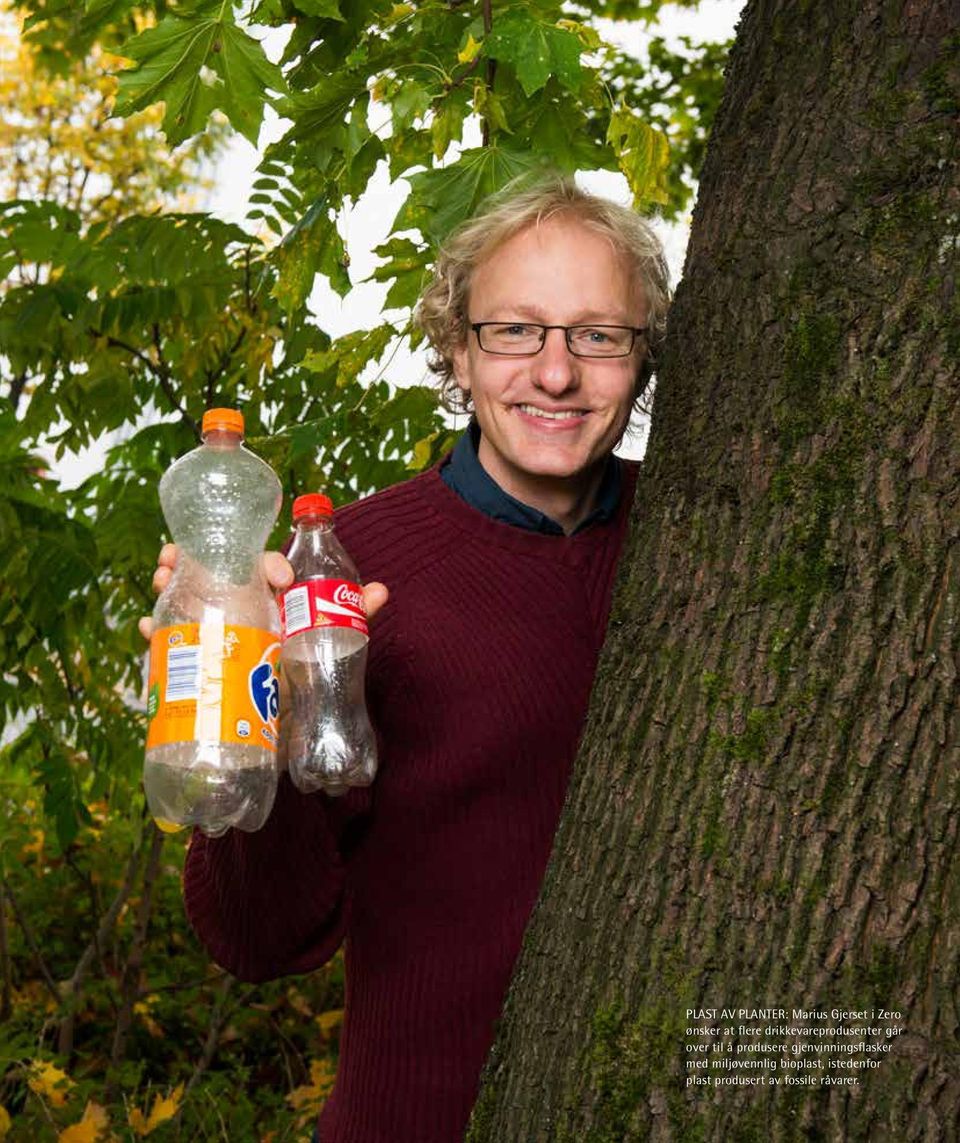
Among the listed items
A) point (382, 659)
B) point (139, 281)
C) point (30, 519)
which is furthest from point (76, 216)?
point (382, 659)

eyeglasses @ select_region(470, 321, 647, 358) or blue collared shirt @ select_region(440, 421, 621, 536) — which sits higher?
eyeglasses @ select_region(470, 321, 647, 358)

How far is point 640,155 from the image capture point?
3.04m

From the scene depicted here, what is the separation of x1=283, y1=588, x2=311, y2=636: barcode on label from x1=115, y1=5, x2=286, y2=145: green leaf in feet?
3.10

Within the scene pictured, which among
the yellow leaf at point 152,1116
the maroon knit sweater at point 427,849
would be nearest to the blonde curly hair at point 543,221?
the maroon knit sweater at point 427,849

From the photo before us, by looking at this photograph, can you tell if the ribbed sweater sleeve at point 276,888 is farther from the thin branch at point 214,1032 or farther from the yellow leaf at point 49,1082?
the thin branch at point 214,1032

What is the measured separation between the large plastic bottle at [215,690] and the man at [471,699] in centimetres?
14

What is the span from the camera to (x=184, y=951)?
21.7ft

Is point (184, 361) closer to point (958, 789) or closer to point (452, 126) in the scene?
point (452, 126)

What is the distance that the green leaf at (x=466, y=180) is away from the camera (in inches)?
110

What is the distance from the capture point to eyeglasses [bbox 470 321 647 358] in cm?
274

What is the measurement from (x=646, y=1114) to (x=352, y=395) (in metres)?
2.77

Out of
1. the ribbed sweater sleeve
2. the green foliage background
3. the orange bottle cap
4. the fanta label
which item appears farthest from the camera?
the green foliage background

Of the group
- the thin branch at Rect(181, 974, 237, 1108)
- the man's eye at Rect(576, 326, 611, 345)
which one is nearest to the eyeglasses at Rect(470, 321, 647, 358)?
the man's eye at Rect(576, 326, 611, 345)

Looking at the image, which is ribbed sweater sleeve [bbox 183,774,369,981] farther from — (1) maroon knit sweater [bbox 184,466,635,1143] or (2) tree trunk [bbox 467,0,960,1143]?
(2) tree trunk [bbox 467,0,960,1143]
